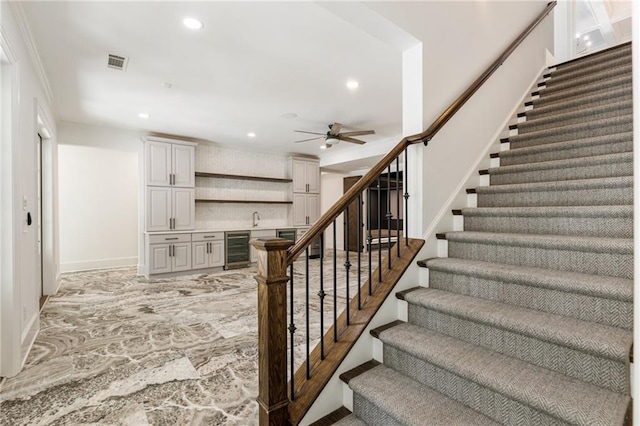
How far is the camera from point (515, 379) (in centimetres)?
135

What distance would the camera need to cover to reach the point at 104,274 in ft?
19.5

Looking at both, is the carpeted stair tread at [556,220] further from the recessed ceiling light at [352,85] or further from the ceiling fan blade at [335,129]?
the ceiling fan blade at [335,129]

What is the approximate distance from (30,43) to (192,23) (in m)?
1.54

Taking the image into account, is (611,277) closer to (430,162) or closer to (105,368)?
(430,162)

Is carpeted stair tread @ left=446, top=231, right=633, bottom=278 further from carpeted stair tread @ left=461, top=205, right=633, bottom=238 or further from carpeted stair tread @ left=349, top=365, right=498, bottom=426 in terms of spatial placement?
carpeted stair tread @ left=349, top=365, right=498, bottom=426

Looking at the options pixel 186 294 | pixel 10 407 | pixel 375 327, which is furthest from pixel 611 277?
pixel 186 294

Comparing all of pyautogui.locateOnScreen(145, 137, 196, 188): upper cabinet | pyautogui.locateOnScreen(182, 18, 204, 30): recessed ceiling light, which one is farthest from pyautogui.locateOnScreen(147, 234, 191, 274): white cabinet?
pyautogui.locateOnScreen(182, 18, 204, 30): recessed ceiling light

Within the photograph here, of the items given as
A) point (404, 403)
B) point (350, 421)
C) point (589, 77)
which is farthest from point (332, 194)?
point (404, 403)

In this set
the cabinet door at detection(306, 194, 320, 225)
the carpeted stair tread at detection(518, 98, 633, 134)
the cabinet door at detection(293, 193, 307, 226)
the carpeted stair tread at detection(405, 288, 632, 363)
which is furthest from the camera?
the cabinet door at detection(306, 194, 320, 225)

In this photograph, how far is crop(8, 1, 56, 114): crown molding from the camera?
2393 millimetres

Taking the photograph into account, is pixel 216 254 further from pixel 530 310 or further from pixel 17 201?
pixel 530 310

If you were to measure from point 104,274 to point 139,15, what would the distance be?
5.06 m

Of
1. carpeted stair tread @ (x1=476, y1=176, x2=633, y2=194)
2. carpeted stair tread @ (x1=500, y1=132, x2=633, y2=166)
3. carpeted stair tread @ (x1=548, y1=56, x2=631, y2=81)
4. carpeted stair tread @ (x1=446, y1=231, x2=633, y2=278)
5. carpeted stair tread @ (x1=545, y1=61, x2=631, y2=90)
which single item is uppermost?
carpeted stair tread @ (x1=548, y1=56, x2=631, y2=81)

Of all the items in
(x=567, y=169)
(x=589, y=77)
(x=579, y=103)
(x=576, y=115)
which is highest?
(x=589, y=77)
